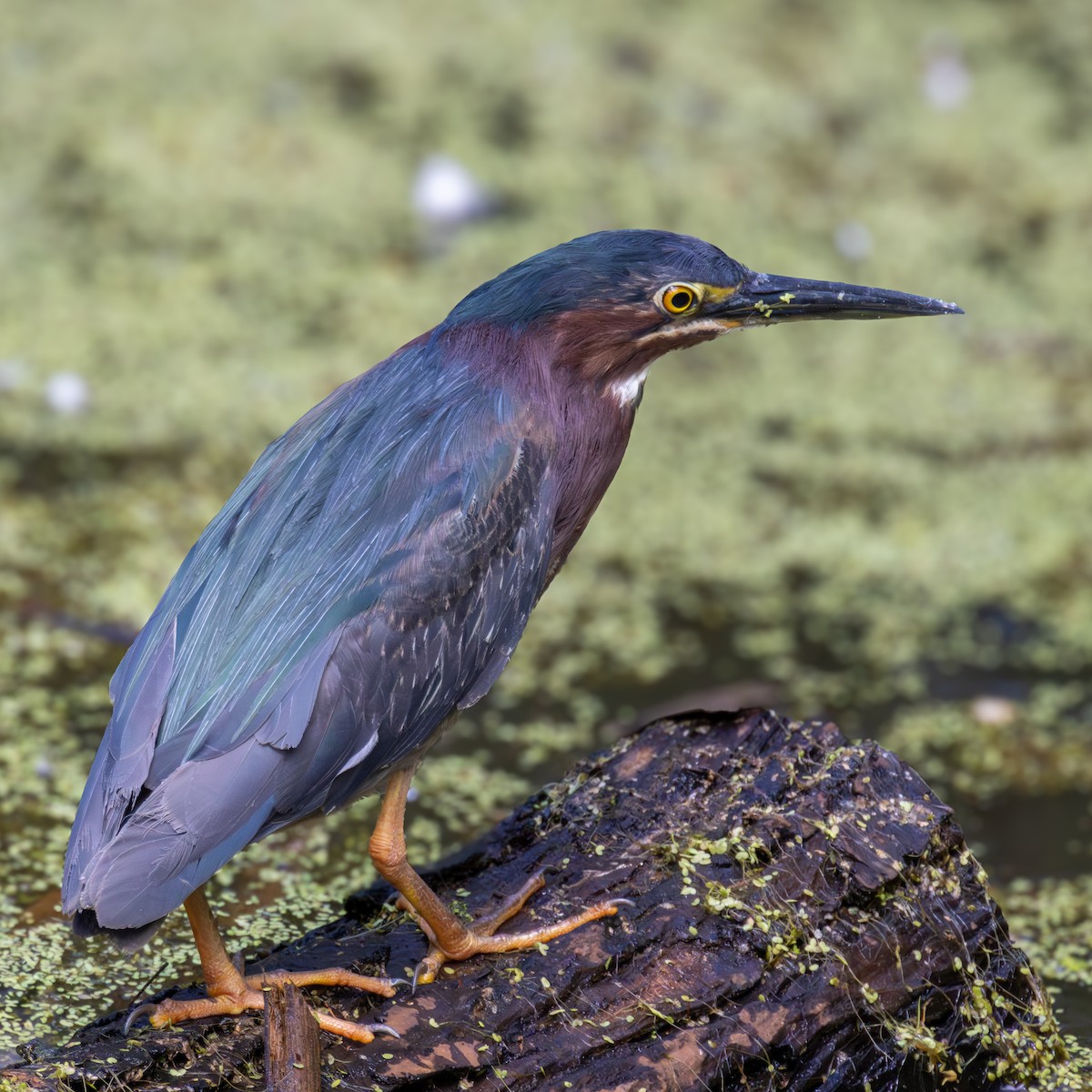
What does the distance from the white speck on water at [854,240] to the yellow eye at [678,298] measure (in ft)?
14.2

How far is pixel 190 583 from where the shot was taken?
2.79m

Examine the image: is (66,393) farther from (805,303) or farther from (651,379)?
(805,303)

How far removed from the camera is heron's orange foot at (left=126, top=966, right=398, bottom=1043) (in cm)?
248

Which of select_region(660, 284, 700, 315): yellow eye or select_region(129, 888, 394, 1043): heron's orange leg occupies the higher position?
select_region(660, 284, 700, 315): yellow eye

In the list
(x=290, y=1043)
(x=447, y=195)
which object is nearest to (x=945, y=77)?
(x=447, y=195)

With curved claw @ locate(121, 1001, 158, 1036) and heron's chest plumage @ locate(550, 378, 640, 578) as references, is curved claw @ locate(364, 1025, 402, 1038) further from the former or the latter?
heron's chest plumage @ locate(550, 378, 640, 578)

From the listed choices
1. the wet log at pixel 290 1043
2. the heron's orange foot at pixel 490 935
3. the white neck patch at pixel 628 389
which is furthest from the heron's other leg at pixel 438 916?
the white neck patch at pixel 628 389

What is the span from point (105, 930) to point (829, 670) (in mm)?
3183

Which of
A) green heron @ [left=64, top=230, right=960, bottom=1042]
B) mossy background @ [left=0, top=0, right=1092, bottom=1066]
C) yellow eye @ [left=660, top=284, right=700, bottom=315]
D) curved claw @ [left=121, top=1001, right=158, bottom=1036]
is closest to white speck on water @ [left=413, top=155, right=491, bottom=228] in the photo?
mossy background @ [left=0, top=0, right=1092, bottom=1066]

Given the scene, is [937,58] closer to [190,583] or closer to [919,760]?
[919,760]

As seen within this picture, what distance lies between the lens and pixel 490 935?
8.89ft

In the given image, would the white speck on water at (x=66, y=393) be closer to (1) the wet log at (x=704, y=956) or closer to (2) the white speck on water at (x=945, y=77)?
(1) the wet log at (x=704, y=956)

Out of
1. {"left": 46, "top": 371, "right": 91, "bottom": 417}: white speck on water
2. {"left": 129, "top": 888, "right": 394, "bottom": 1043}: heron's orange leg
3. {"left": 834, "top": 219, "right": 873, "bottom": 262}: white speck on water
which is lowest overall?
{"left": 129, "top": 888, "right": 394, "bottom": 1043}: heron's orange leg

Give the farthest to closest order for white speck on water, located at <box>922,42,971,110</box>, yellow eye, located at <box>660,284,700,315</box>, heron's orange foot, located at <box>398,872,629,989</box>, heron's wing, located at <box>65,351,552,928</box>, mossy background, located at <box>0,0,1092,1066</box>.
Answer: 1. white speck on water, located at <box>922,42,971,110</box>
2. mossy background, located at <box>0,0,1092,1066</box>
3. yellow eye, located at <box>660,284,700,315</box>
4. heron's orange foot, located at <box>398,872,629,989</box>
5. heron's wing, located at <box>65,351,552,928</box>
